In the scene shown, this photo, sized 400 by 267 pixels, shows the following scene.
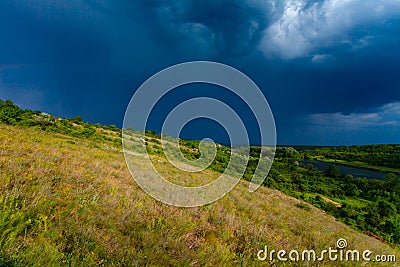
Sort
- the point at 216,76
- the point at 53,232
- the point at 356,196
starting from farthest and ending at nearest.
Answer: the point at 356,196 < the point at 216,76 < the point at 53,232

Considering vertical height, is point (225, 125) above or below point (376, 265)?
above

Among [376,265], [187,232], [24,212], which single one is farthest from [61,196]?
[376,265]

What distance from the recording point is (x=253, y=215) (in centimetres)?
834

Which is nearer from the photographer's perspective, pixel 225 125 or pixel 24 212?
pixel 24 212

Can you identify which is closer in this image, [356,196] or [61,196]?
[61,196]

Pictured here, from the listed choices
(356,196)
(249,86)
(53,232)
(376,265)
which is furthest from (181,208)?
(356,196)

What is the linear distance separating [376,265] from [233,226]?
406 centimetres

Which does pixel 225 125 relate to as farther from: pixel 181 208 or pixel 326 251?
pixel 326 251

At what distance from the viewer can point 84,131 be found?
1198 inches

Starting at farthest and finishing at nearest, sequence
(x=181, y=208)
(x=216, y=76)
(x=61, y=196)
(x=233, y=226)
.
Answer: (x=216, y=76)
(x=181, y=208)
(x=233, y=226)
(x=61, y=196)

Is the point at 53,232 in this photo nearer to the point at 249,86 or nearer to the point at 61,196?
the point at 61,196

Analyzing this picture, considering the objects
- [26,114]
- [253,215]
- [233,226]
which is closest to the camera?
[233,226]

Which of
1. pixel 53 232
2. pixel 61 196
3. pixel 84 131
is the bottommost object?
pixel 53 232

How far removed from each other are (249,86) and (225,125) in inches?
71.5
